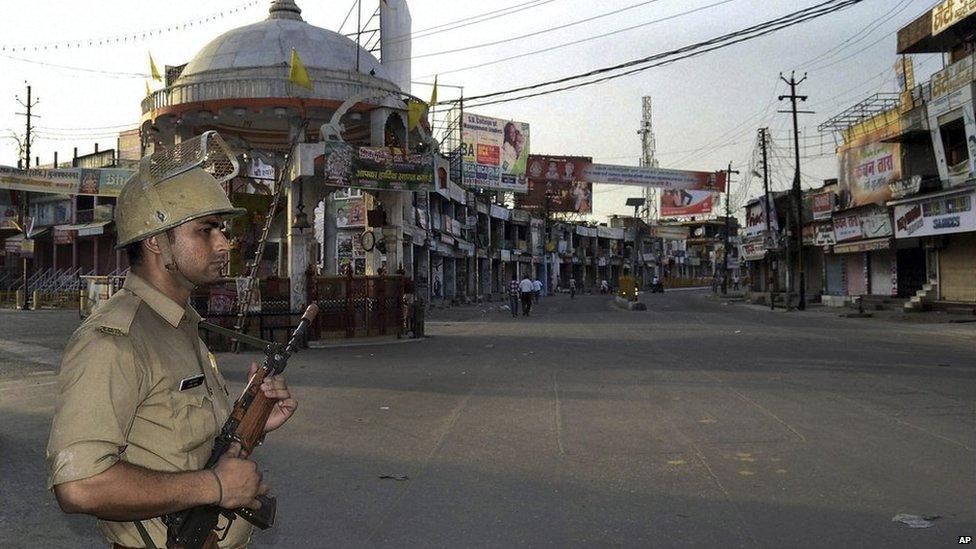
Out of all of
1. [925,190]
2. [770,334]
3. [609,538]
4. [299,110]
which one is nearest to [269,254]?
[299,110]

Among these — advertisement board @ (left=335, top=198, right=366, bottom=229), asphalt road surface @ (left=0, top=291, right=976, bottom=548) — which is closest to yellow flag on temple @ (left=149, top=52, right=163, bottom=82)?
asphalt road surface @ (left=0, top=291, right=976, bottom=548)

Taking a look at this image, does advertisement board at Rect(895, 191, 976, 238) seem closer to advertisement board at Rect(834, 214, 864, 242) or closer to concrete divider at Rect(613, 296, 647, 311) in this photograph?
advertisement board at Rect(834, 214, 864, 242)

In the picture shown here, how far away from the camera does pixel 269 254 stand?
126 feet

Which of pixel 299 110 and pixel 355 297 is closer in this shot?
pixel 355 297

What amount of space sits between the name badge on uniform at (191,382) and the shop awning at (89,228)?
1979 inches

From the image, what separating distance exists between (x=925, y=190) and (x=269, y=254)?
31.1 metres

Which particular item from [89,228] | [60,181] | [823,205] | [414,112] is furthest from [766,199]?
[89,228]

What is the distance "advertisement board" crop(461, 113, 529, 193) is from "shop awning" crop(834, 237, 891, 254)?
24.8 meters

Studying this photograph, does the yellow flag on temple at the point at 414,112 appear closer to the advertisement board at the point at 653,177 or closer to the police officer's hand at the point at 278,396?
the advertisement board at the point at 653,177

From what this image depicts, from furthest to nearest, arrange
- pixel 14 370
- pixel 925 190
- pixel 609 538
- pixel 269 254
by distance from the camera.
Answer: pixel 269 254 < pixel 925 190 < pixel 14 370 < pixel 609 538

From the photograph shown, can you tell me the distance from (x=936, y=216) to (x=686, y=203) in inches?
1590

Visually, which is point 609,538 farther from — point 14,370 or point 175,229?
point 14,370

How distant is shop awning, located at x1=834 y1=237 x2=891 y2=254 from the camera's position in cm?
3279

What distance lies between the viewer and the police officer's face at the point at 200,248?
6.82ft
